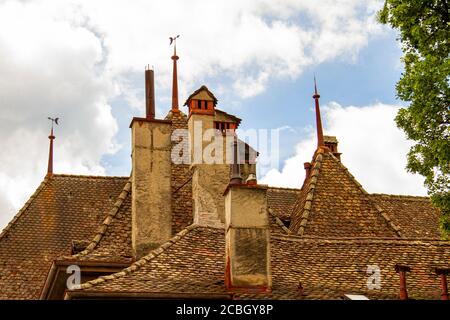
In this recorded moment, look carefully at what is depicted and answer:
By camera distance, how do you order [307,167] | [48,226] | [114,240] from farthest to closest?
1. [307,167]
2. [48,226]
3. [114,240]

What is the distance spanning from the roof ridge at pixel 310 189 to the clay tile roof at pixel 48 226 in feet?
15.9

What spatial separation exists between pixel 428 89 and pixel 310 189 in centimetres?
552

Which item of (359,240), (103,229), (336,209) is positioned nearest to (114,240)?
(103,229)

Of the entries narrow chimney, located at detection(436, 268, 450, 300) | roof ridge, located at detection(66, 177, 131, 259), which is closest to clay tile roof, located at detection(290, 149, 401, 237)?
roof ridge, located at detection(66, 177, 131, 259)

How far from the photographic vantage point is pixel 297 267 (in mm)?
15656

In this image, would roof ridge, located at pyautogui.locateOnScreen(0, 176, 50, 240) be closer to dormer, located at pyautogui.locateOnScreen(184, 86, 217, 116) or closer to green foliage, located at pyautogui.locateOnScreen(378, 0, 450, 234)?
dormer, located at pyautogui.locateOnScreen(184, 86, 217, 116)

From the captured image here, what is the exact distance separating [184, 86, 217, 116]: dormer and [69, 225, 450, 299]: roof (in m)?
3.16

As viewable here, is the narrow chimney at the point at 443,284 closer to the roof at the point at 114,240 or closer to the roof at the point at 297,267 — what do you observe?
the roof at the point at 297,267

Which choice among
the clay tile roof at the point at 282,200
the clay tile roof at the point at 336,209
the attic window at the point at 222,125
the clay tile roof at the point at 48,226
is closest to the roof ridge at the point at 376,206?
the clay tile roof at the point at 336,209

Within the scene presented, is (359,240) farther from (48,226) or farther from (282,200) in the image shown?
(48,226)

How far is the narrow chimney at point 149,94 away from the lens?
18.3 m

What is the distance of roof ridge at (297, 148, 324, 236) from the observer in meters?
18.2
